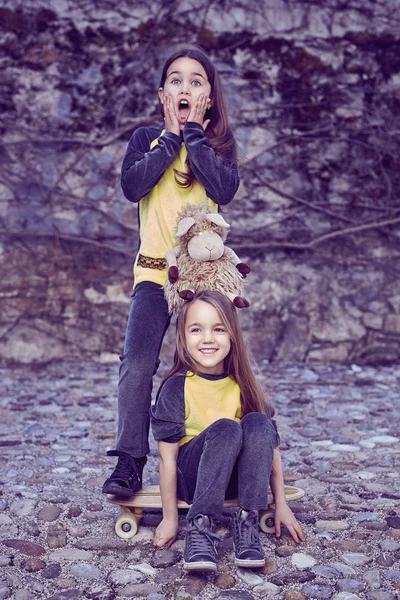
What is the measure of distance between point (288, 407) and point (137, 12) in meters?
3.33

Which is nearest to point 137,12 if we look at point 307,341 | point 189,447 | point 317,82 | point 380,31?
point 317,82

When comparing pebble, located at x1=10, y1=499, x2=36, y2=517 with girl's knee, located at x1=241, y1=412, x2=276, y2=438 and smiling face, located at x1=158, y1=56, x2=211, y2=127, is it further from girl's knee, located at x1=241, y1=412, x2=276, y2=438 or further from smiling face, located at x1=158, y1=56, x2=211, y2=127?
smiling face, located at x1=158, y1=56, x2=211, y2=127

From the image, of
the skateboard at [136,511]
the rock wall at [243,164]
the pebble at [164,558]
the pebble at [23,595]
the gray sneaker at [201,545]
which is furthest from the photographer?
the rock wall at [243,164]

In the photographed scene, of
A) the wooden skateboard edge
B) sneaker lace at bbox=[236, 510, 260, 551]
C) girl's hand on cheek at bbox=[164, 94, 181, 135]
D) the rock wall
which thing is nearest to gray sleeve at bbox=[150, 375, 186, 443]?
the wooden skateboard edge

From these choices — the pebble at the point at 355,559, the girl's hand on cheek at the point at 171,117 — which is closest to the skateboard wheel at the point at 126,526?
the pebble at the point at 355,559

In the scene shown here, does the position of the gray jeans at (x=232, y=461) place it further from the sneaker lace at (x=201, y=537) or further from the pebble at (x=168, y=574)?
the pebble at (x=168, y=574)

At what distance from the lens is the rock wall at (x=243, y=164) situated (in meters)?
5.43

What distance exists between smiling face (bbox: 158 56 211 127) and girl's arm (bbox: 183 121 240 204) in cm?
9

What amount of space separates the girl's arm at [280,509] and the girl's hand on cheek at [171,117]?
1.20 metres

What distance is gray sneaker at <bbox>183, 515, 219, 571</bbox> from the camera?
2014mm

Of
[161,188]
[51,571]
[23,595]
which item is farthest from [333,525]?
[161,188]

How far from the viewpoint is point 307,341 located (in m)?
5.60

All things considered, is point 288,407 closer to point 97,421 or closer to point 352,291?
point 97,421

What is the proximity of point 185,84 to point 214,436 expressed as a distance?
1271mm
